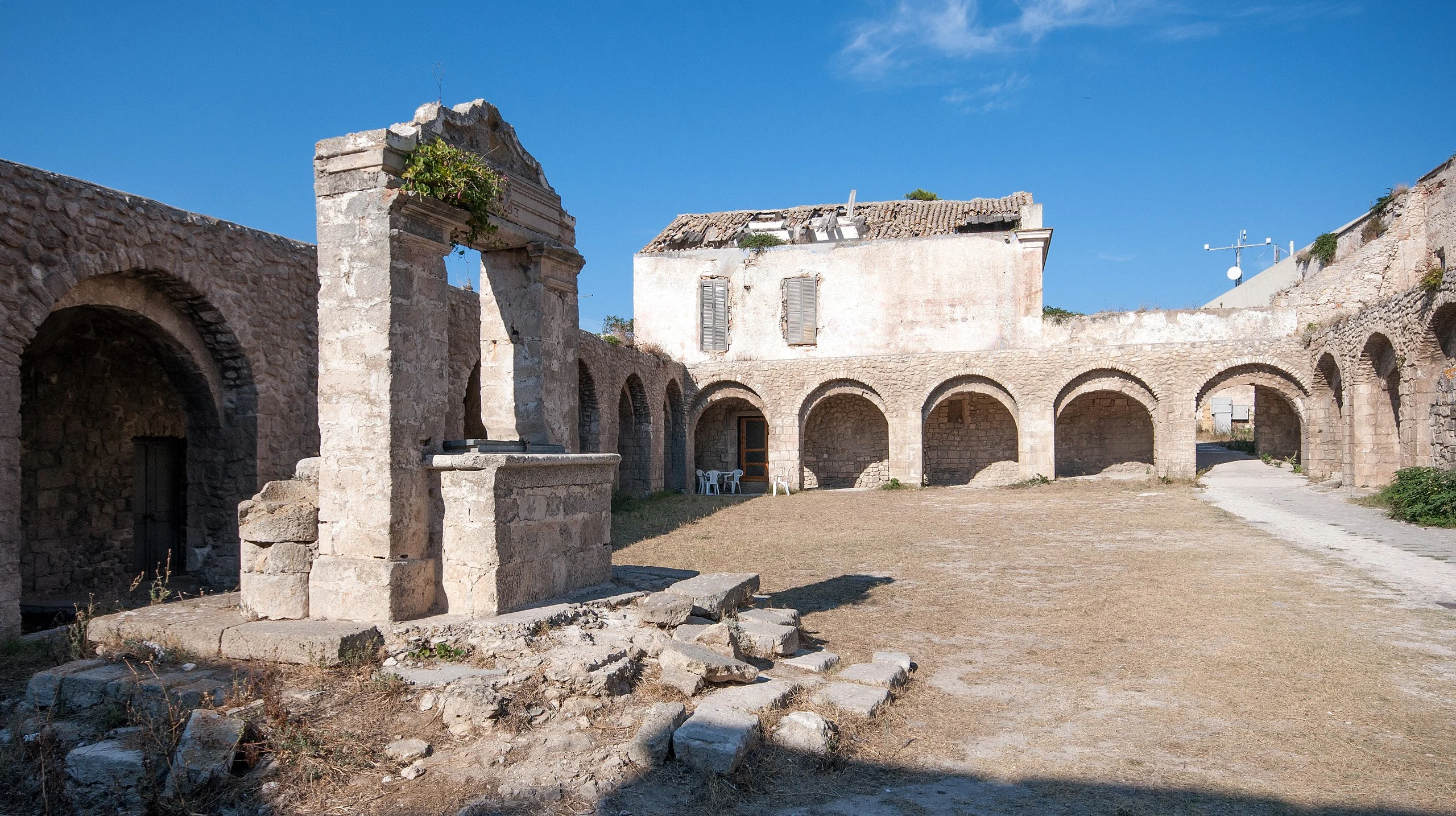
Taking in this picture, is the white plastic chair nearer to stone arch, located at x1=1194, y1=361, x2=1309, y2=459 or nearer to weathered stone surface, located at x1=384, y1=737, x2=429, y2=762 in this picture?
stone arch, located at x1=1194, y1=361, x2=1309, y2=459

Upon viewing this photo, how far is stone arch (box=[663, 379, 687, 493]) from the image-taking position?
2138cm

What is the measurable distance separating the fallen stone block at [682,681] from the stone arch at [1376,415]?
1553cm

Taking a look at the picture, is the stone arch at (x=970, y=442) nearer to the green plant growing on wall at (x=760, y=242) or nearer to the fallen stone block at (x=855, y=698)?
the green plant growing on wall at (x=760, y=242)

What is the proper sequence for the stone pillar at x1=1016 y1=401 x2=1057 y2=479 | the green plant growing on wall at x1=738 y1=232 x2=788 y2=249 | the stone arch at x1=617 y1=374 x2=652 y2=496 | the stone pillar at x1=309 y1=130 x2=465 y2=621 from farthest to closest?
the green plant growing on wall at x1=738 y1=232 x2=788 y2=249 < the stone pillar at x1=1016 y1=401 x2=1057 y2=479 < the stone arch at x1=617 y1=374 x2=652 y2=496 < the stone pillar at x1=309 y1=130 x2=465 y2=621

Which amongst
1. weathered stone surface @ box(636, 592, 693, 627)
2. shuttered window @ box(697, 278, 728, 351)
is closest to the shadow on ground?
shuttered window @ box(697, 278, 728, 351)

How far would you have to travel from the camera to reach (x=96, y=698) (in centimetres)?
411

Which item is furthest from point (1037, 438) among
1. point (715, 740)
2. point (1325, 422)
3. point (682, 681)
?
point (715, 740)

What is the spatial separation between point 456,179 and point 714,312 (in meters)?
16.9

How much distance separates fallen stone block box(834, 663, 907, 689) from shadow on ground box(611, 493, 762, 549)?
19.9 feet

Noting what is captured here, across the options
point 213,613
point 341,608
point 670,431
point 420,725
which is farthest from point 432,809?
point 670,431

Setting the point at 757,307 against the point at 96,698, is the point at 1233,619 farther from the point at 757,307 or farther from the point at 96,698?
the point at 757,307

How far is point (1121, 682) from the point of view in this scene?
495 cm

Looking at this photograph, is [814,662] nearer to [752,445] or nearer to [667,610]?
[667,610]

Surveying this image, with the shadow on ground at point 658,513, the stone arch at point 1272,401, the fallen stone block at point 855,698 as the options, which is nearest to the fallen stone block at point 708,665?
the fallen stone block at point 855,698
